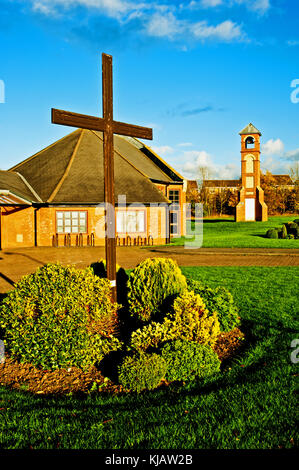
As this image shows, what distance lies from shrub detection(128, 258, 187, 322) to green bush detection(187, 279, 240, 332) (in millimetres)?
509

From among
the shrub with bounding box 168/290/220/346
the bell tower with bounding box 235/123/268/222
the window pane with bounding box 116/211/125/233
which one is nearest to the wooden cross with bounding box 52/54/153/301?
the shrub with bounding box 168/290/220/346

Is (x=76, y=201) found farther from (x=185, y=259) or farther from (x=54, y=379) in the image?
(x=54, y=379)

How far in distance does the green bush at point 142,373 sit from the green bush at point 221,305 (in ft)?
6.39

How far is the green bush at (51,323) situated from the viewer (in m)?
5.32

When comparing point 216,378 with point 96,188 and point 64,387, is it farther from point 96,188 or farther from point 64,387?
point 96,188

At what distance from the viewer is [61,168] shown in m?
28.5

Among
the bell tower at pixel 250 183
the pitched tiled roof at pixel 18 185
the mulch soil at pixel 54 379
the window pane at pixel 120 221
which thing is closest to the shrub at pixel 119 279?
the mulch soil at pixel 54 379

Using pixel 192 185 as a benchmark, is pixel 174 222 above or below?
below

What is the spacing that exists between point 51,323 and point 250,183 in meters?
53.5

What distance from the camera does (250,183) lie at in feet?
182

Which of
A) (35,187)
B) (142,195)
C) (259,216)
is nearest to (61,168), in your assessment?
(35,187)

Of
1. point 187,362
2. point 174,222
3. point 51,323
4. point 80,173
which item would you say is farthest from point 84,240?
point 187,362

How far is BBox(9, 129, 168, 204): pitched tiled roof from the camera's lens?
2652 cm
